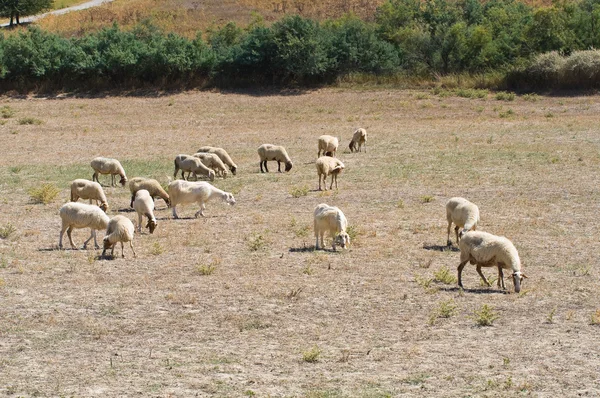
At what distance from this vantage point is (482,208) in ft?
71.8

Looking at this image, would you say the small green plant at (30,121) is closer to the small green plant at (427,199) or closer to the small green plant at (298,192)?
the small green plant at (298,192)

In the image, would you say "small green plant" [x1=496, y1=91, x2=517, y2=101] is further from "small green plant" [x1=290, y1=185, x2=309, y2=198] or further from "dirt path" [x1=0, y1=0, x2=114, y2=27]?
"dirt path" [x1=0, y1=0, x2=114, y2=27]

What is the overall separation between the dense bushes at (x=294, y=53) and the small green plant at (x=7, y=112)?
224 inches

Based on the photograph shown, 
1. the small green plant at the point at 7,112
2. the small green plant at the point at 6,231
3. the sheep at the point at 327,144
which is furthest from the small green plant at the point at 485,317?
the small green plant at the point at 7,112

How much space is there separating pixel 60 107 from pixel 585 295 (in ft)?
131

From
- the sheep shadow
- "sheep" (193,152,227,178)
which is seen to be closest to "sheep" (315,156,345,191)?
"sheep" (193,152,227,178)

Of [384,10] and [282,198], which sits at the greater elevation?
[384,10]

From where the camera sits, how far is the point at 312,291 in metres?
15.0

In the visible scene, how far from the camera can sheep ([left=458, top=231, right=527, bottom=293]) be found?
14.8m

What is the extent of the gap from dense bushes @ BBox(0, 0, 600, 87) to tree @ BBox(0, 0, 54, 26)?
24037 mm

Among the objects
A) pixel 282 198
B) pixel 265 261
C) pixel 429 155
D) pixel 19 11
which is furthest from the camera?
pixel 19 11

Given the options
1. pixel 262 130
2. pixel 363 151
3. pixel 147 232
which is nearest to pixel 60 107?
pixel 262 130

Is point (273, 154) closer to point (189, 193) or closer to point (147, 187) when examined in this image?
point (147, 187)

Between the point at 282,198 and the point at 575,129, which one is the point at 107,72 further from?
the point at 282,198
